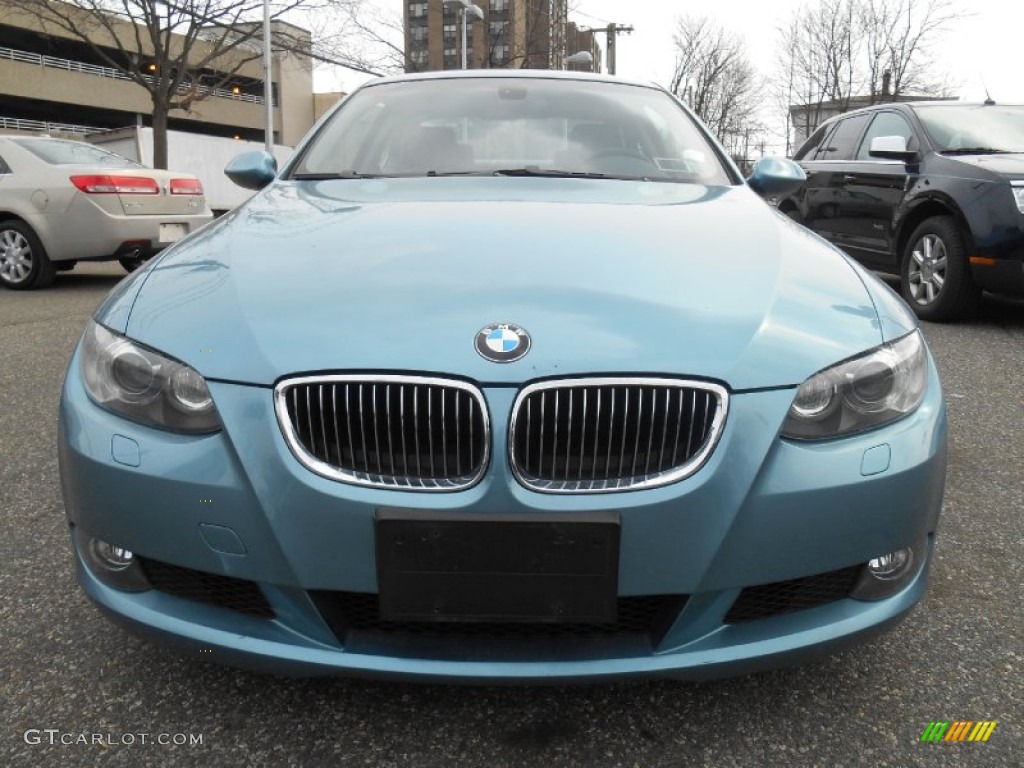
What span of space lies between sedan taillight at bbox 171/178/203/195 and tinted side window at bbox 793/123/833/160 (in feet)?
18.4

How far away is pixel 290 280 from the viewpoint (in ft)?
5.60

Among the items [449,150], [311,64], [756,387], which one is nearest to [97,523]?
[756,387]

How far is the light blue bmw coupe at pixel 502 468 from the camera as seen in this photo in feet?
4.66

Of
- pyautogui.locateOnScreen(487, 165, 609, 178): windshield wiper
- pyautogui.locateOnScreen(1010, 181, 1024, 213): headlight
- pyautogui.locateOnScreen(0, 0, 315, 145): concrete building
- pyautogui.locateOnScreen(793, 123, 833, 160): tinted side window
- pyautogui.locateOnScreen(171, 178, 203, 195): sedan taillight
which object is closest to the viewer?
pyautogui.locateOnScreen(487, 165, 609, 178): windshield wiper

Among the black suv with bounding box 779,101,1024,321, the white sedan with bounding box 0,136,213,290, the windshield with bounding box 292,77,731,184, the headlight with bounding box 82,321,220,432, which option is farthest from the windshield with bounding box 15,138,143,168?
the headlight with bounding box 82,321,220,432

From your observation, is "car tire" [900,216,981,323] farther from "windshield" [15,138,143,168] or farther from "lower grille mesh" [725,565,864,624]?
"windshield" [15,138,143,168]

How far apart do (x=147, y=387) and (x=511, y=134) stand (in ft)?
5.47

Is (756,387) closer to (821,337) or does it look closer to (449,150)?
(821,337)

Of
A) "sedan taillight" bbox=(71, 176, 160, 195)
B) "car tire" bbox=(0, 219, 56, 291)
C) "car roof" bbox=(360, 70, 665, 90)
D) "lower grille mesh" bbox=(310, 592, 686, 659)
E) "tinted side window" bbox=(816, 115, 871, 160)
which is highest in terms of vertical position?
"car roof" bbox=(360, 70, 665, 90)

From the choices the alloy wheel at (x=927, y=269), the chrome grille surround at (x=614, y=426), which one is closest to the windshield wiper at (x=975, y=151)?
the alloy wheel at (x=927, y=269)

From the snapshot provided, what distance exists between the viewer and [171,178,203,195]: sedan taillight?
7699 mm

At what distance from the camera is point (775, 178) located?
277 centimetres

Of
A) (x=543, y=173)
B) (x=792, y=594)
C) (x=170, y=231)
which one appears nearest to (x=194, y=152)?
(x=170, y=231)

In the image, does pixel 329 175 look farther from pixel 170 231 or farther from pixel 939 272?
pixel 170 231
